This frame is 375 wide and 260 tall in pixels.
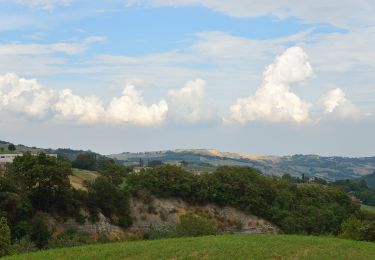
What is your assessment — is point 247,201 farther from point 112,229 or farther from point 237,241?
point 237,241

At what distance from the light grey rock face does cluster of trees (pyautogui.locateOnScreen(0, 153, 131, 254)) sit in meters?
4.65

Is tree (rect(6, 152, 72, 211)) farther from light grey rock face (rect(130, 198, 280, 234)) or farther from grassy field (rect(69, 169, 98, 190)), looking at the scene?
light grey rock face (rect(130, 198, 280, 234))

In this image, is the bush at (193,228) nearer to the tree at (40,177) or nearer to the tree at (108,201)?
the tree at (40,177)

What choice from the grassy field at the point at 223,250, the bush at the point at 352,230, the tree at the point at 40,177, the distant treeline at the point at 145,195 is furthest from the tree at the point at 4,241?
the bush at the point at 352,230

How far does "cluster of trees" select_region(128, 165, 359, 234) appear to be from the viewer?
129875mm

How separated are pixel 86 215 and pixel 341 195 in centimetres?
9136

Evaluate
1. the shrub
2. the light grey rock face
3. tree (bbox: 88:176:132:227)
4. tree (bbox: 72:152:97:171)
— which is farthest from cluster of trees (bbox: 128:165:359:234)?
tree (bbox: 72:152:97:171)

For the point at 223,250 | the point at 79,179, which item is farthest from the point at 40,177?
the point at 223,250

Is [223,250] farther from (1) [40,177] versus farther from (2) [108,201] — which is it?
(2) [108,201]

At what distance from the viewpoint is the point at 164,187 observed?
12925cm

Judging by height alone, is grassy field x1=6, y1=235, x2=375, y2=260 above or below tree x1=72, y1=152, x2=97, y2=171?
below

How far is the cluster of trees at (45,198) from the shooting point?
291ft

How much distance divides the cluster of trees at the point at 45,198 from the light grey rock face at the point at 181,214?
15.3ft

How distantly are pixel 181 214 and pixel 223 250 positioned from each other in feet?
269
